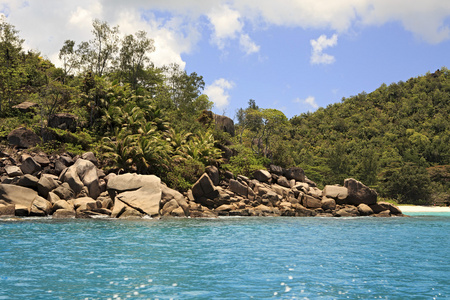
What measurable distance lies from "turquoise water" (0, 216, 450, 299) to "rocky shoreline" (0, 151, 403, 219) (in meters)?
5.37

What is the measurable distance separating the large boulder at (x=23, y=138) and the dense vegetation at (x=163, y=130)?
952 millimetres

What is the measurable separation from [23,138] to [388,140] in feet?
232

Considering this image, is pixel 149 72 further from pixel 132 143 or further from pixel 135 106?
pixel 132 143

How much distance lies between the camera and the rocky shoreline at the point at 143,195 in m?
24.4

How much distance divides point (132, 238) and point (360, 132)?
77.0 m

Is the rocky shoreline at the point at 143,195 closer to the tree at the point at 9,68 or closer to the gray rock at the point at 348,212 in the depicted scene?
the gray rock at the point at 348,212

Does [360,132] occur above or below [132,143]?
above

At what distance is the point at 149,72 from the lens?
5153 centimetres

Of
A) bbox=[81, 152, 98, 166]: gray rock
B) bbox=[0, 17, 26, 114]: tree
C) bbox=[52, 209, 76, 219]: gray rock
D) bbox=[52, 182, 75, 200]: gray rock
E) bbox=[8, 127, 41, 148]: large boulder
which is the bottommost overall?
bbox=[52, 209, 76, 219]: gray rock

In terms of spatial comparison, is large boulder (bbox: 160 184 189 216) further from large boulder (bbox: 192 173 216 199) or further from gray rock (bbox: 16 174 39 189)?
gray rock (bbox: 16 174 39 189)

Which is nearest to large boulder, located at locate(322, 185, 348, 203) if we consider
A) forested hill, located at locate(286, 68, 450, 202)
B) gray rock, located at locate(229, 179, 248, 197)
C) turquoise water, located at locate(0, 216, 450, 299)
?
gray rock, located at locate(229, 179, 248, 197)

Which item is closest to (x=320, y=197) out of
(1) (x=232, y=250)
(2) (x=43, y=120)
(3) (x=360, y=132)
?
(1) (x=232, y=250)

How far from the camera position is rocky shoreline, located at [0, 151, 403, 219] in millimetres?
24438

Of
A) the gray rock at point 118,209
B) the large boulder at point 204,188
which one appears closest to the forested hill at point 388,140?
the large boulder at point 204,188
